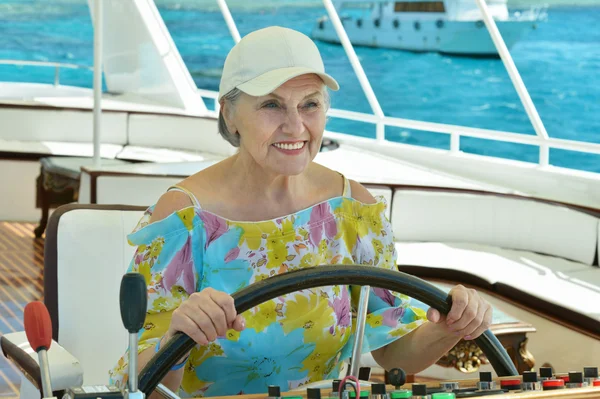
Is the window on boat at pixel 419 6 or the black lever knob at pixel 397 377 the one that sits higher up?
the window on boat at pixel 419 6

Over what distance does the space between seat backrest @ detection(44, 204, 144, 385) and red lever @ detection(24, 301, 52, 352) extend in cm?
109

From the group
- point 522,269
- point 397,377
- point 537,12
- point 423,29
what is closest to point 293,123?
point 397,377

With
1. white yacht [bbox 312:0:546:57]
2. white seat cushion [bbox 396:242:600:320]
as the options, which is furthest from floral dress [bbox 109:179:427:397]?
white yacht [bbox 312:0:546:57]

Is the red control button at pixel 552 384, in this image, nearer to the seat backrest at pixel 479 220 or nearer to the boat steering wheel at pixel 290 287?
the boat steering wheel at pixel 290 287

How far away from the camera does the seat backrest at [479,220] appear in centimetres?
438

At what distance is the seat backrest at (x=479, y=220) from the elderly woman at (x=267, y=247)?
286cm

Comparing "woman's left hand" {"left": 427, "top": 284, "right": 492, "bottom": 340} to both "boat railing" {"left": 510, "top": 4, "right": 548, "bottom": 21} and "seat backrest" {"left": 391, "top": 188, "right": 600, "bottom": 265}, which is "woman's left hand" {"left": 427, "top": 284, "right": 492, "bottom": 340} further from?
"boat railing" {"left": 510, "top": 4, "right": 548, "bottom": 21}

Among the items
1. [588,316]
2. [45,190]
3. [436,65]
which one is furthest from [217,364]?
[436,65]

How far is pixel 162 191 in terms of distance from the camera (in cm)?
399

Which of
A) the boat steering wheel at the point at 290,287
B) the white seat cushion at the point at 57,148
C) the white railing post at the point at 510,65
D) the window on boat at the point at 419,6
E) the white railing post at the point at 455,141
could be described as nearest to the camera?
the boat steering wheel at the point at 290,287

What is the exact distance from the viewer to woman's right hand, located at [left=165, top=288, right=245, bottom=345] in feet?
3.72

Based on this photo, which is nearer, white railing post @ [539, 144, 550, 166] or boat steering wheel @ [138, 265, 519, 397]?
boat steering wheel @ [138, 265, 519, 397]

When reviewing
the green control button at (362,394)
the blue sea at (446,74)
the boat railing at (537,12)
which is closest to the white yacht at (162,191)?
the green control button at (362,394)

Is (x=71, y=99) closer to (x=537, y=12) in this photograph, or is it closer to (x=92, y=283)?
(x=92, y=283)
